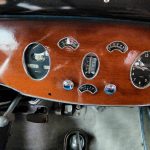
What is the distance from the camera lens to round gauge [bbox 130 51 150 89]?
0.97 metres

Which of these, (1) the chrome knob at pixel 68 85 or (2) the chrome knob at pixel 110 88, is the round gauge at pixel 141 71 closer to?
(2) the chrome knob at pixel 110 88

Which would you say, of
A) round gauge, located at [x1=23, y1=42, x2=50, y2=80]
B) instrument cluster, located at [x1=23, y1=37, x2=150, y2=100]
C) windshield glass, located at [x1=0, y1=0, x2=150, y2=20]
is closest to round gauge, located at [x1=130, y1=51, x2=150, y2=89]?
instrument cluster, located at [x1=23, y1=37, x2=150, y2=100]

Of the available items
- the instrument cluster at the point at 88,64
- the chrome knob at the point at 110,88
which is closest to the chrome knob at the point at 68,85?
the instrument cluster at the point at 88,64

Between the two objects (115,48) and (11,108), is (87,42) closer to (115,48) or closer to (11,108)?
(115,48)

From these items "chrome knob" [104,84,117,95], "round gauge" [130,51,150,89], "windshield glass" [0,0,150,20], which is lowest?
"chrome knob" [104,84,117,95]

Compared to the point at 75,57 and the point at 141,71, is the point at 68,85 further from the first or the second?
the point at 141,71

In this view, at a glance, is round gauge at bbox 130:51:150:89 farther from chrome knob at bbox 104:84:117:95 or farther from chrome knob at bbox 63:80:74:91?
chrome knob at bbox 63:80:74:91

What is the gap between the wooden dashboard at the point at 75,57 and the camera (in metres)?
0.95

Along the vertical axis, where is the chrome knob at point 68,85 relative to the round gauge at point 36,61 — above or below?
below

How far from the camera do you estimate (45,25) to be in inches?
38.1

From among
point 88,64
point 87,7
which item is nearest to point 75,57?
point 88,64

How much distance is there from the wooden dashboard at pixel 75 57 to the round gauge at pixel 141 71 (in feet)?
0.04

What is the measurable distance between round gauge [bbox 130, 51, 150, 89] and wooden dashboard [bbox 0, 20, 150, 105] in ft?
0.04

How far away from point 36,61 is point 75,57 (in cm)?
12
